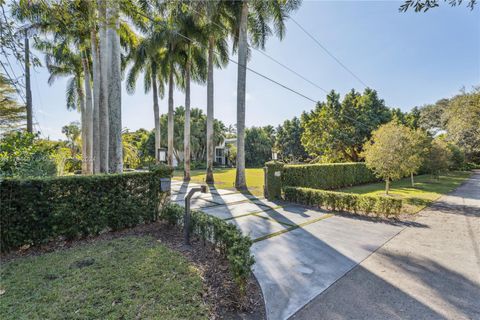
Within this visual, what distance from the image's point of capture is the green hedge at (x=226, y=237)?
2.79m

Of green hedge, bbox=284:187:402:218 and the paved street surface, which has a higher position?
green hedge, bbox=284:187:402:218

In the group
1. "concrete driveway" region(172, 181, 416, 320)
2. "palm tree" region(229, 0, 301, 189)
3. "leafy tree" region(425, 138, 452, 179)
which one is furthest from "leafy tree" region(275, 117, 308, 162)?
"concrete driveway" region(172, 181, 416, 320)

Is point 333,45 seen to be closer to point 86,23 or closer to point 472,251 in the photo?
point 472,251

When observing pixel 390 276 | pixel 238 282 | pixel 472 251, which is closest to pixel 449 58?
pixel 472 251

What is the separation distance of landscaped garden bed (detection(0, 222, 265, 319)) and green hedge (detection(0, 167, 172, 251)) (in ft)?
1.12

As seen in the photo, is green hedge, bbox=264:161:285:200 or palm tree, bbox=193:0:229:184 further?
palm tree, bbox=193:0:229:184

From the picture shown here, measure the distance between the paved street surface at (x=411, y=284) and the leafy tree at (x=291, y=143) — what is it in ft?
110

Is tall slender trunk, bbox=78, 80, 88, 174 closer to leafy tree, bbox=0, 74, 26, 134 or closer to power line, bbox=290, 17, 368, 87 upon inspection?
leafy tree, bbox=0, 74, 26, 134

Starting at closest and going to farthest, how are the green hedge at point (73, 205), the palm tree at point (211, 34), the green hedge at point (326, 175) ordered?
the green hedge at point (73, 205) → the green hedge at point (326, 175) → the palm tree at point (211, 34)

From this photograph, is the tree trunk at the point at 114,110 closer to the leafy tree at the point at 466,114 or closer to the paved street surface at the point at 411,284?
the paved street surface at the point at 411,284

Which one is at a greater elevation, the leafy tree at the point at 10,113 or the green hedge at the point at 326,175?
the leafy tree at the point at 10,113

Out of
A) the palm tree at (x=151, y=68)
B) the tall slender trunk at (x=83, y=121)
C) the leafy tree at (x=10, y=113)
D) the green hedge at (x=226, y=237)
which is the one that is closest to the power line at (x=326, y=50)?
the palm tree at (x=151, y=68)

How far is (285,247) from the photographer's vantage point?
4684mm

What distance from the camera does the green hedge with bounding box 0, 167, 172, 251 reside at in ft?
12.7
